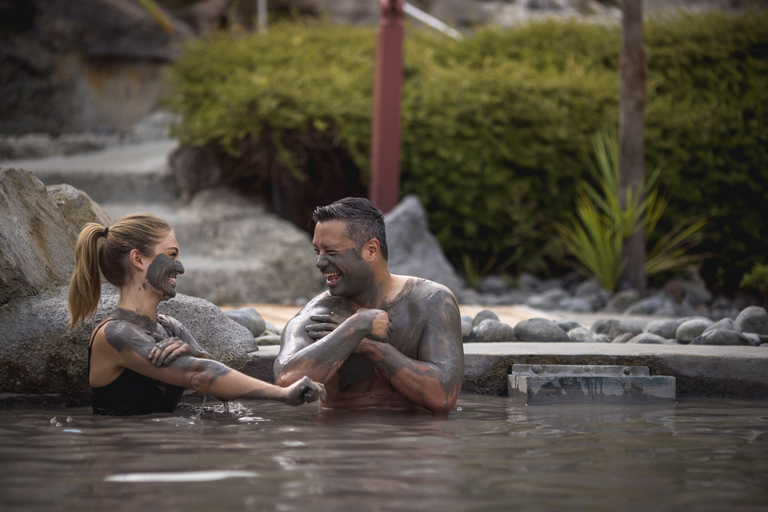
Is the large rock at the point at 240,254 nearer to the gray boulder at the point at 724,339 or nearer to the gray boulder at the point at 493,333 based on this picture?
the gray boulder at the point at 493,333

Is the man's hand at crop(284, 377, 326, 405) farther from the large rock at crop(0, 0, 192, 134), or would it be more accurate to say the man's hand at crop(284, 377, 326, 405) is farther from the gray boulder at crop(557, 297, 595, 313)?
the large rock at crop(0, 0, 192, 134)

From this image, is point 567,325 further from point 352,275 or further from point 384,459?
point 384,459

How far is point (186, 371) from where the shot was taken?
10.1 feet

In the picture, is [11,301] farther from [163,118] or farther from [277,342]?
[163,118]

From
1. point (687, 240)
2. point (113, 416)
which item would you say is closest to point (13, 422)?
point (113, 416)

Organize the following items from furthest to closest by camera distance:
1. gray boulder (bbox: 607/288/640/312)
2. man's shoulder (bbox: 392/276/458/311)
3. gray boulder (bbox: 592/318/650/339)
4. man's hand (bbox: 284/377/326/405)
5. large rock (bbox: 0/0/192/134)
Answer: large rock (bbox: 0/0/192/134) < gray boulder (bbox: 607/288/640/312) < gray boulder (bbox: 592/318/650/339) < man's shoulder (bbox: 392/276/458/311) < man's hand (bbox: 284/377/326/405)

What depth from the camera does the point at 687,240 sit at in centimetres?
853

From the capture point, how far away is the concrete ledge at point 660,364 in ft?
12.9

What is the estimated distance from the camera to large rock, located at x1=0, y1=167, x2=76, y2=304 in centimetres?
377

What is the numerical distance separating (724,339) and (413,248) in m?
3.37

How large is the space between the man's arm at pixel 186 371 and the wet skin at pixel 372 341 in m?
0.11

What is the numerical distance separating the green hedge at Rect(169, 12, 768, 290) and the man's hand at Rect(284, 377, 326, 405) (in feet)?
16.6

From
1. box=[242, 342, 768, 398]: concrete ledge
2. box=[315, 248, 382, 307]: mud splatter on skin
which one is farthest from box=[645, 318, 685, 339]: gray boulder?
box=[315, 248, 382, 307]: mud splatter on skin

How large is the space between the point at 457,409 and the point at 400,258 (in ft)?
12.2
